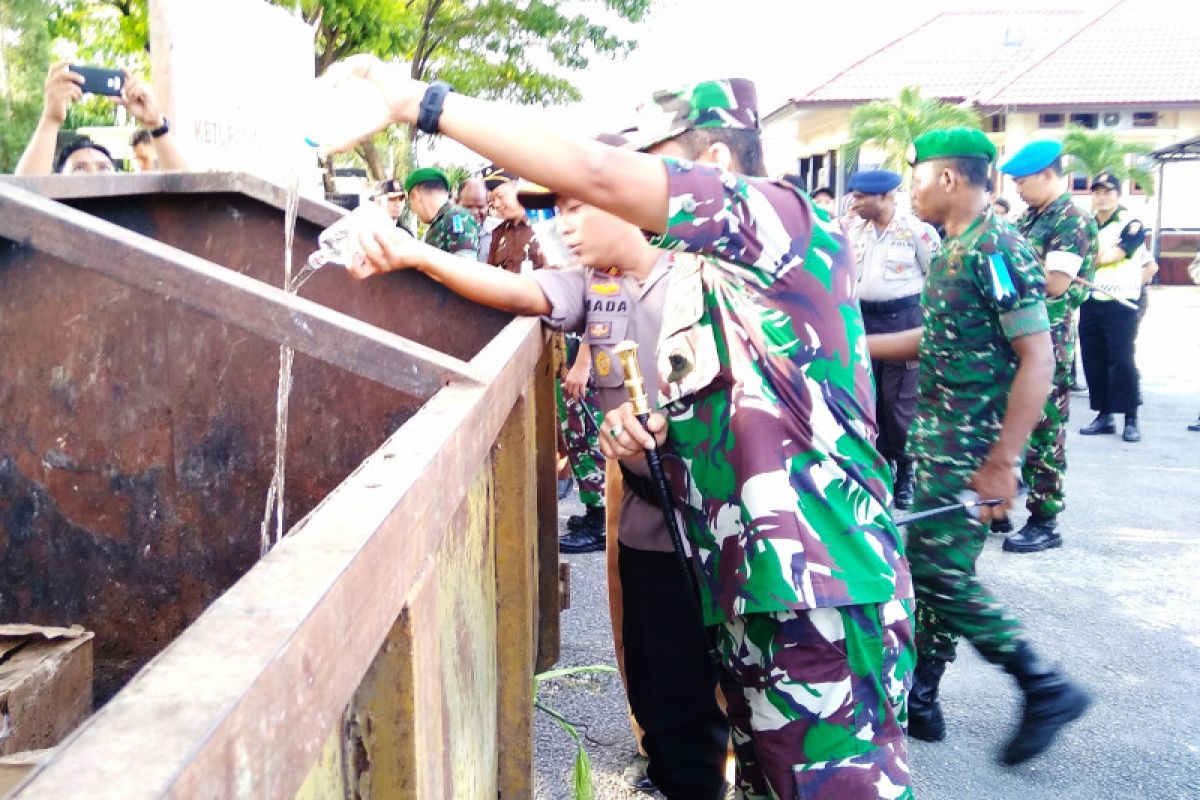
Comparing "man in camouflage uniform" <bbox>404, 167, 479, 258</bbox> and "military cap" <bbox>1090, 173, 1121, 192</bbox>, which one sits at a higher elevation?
"military cap" <bbox>1090, 173, 1121, 192</bbox>

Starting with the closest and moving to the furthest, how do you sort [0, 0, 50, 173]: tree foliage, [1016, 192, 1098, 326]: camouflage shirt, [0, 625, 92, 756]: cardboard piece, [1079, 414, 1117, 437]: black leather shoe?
[0, 625, 92, 756]: cardboard piece < [1016, 192, 1098, 326]: camouflage shirt < [1079, 414, 1117, 437]: black leather shoe < [0, 0, 50, 173]: tree foliage

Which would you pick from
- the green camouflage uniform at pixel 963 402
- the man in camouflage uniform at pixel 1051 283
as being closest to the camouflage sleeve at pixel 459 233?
the man in camouflage uniform at pixel 1051 283

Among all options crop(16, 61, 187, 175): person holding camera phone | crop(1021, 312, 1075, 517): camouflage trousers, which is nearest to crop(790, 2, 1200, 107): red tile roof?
crop(1021, 312, 1075, 517): camouflage trousers

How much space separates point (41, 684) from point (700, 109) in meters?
1.72

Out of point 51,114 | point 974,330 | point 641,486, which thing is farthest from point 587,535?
point 641,486

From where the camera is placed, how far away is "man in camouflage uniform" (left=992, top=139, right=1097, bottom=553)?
5.45m

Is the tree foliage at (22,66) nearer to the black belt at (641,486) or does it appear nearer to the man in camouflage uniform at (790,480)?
the black belt at (641,486)

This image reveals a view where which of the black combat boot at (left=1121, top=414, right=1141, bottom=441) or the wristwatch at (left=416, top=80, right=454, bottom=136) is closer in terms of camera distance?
the wristwatch at (left=416, top=80, right=454, bottom=136)

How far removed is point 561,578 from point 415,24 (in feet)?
42.7

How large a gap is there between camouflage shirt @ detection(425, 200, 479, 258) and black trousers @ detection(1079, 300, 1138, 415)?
488 cm

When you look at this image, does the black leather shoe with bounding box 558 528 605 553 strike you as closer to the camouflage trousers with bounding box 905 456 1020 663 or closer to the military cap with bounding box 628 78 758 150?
the camouflage trousers with bounding box 905 456 1020 663

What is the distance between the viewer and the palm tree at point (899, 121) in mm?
18250

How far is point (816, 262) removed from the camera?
1848 millimetres

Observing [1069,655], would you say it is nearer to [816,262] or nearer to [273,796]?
[816,262]
